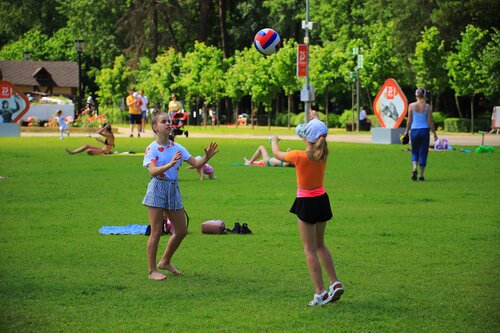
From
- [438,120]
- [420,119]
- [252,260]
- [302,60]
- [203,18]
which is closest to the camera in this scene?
[252,260]

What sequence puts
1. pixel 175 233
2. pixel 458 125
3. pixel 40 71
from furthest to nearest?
pixel 40 71 < pixel 458 125 < pixel 175 233

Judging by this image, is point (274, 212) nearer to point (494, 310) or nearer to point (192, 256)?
point (192, 256)

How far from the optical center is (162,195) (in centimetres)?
1065

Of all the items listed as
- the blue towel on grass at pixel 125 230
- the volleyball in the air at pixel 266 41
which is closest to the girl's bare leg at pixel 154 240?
the blue towel on grass at pixel 125 230

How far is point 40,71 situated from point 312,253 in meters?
108

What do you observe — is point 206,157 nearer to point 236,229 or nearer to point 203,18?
point 236,229

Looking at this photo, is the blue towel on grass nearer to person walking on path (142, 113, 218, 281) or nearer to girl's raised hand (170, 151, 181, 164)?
person walking on path (142, 113, 218, 281)

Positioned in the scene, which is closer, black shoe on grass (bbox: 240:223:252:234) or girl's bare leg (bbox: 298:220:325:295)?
girl's bare leg (bbox: 298:220:325:295)

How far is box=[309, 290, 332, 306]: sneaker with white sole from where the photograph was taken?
29.9ft

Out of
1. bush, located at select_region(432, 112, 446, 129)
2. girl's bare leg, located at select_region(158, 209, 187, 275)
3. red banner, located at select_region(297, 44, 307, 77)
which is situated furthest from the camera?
bush, located at select_region(432, 112, 446, 129)

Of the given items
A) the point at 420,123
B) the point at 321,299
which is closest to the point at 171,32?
the point at 420,123

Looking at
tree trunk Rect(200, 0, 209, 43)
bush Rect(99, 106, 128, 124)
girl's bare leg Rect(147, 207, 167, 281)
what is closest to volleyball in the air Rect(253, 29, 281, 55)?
girl's bare leg Rect(147, 207, 167, 281)

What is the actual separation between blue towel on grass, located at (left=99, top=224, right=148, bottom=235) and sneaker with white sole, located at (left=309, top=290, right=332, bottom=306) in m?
5.27

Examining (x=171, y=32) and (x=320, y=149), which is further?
(x=171, y=32)
